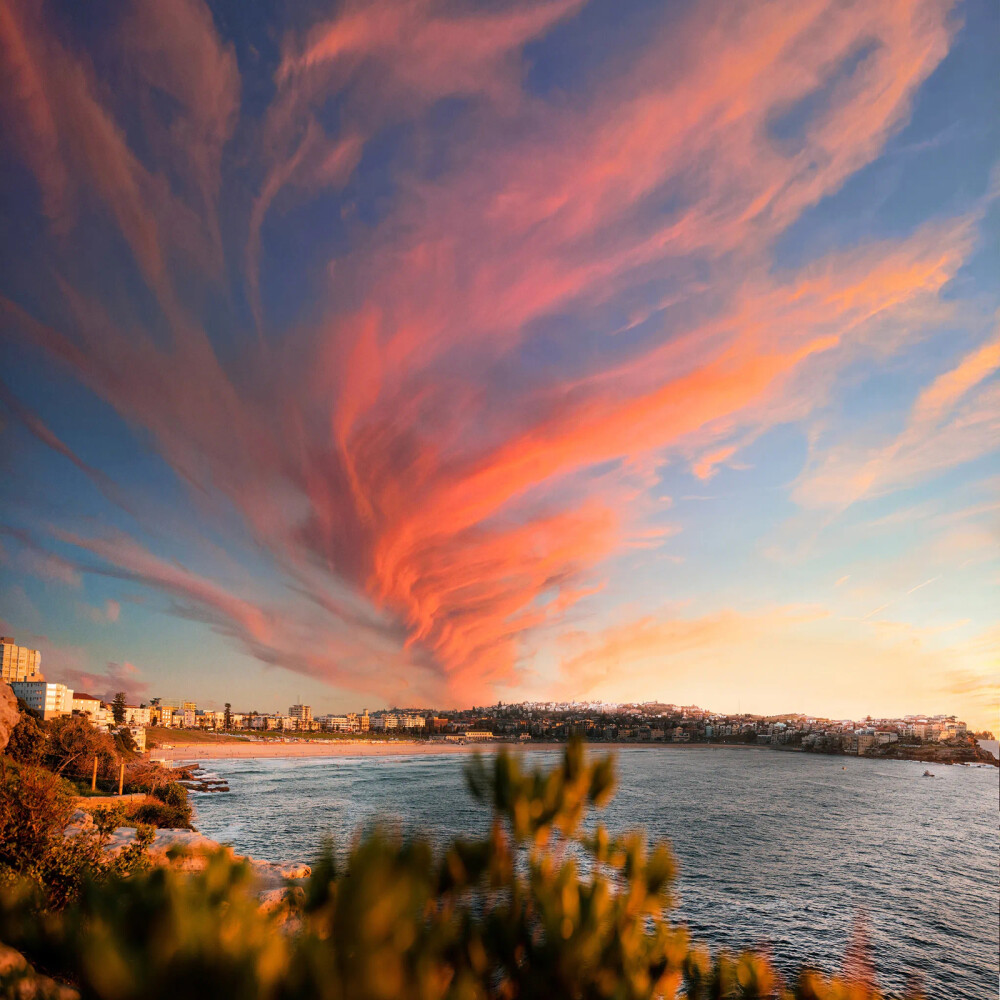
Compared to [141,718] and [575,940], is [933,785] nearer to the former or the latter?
[575,940]

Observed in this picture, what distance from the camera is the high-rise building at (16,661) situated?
5522 inches

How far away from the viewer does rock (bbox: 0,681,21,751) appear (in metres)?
38.2

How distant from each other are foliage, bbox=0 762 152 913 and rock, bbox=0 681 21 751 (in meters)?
24.8

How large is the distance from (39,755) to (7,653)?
442ft

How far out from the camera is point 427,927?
10.2 feet

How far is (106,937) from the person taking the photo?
2.03 m

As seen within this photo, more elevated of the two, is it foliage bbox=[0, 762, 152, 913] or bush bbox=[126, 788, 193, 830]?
foliage bbox=[0, 762, 152, 913]

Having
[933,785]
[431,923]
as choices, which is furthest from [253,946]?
[933,785]

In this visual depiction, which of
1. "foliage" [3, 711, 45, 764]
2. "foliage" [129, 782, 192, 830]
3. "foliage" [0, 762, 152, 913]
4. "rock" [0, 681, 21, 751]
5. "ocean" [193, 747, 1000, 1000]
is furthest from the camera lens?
"foliage" [129, 782, 192, 830]

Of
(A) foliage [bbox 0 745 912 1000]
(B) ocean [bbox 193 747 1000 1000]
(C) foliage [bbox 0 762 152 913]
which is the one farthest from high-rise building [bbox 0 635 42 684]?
(A) foliage [bbox 0 745 912 1000]

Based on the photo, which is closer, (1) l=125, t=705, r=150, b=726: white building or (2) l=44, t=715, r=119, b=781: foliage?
(2) l=44, t=715, r=119, b=781: foliage

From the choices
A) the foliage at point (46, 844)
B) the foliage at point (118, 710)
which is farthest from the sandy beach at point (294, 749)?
the foliage at point (46, 844)

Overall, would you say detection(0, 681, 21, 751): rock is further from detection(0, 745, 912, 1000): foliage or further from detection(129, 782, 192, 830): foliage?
detection(0, 745, 912, 1000): foliage

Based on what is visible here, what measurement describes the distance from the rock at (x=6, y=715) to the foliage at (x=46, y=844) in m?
24.8
